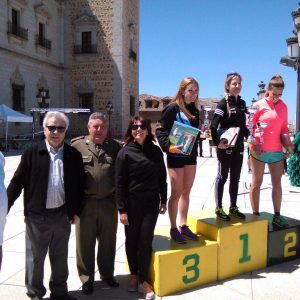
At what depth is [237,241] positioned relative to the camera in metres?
3.77

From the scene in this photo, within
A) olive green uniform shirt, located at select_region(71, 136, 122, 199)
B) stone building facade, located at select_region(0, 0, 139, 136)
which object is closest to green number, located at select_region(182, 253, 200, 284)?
olive green uniform shirt, located at select_region(71, 136, 122, 199)

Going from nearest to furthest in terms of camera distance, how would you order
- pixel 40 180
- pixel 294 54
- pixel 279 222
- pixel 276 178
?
pixel 40 180
pixel 279 222
pixel 276 178
pixel 294 54

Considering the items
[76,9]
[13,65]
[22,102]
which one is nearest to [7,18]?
[13,65]

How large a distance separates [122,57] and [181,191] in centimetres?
2404

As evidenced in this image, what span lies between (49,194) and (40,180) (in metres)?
0.14

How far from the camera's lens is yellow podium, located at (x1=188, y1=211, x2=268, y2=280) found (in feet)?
12.1

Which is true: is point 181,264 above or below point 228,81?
below

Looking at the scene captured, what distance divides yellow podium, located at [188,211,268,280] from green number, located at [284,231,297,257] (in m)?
0.32

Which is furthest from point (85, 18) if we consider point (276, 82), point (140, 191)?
point (140, 191)

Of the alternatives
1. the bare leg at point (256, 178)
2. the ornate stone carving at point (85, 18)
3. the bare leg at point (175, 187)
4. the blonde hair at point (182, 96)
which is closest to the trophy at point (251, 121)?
the bare leg at point (256, 178)

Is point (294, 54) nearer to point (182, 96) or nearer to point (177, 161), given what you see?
point (182, 96)

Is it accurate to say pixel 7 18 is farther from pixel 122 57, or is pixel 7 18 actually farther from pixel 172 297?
pixel 172 297

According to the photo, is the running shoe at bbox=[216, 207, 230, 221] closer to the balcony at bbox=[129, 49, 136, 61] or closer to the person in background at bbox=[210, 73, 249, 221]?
the person in background at bbox=[210, 73, 249, 221]

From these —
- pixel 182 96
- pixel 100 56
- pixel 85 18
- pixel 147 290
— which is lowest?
pixel 147 290
